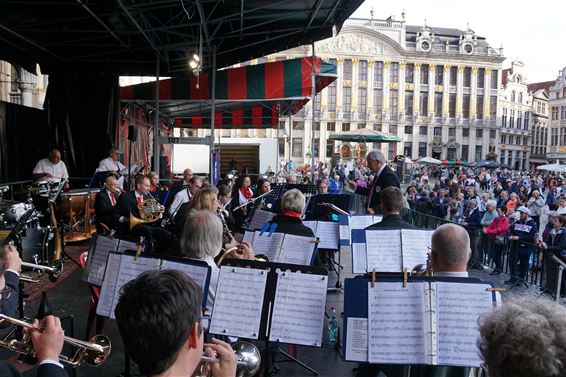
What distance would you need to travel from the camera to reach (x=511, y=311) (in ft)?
5.39

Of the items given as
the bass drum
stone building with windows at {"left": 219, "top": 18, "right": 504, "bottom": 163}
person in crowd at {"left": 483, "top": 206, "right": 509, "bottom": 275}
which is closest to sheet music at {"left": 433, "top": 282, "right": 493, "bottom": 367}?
the bass drum

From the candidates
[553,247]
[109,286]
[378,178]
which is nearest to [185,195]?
[378,178]

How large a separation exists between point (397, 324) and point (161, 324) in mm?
1900

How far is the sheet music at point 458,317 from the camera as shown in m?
3.15

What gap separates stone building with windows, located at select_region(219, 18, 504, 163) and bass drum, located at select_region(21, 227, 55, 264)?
57.1m

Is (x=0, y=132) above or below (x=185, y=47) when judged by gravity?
below

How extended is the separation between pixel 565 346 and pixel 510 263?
1045 cm

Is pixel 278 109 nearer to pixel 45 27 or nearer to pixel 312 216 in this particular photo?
pixel 45 27

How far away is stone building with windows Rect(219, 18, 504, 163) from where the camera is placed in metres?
68.8

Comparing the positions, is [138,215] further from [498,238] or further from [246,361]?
[498,238]

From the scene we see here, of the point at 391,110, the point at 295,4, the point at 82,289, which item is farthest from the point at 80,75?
the point at 391,110

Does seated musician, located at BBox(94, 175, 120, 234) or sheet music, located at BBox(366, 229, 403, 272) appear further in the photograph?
seated musician, located at BBox(94, 175, 120, 234)

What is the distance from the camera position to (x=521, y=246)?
418 inches

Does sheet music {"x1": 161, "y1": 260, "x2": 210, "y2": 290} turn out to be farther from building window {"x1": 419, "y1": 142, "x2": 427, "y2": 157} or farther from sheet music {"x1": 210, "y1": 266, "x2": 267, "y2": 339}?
building window {"x1": 419, "y1": 142, "x2": 427, "y2": 157}
